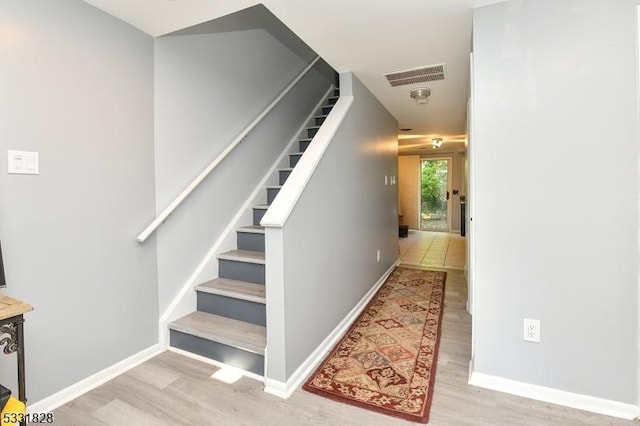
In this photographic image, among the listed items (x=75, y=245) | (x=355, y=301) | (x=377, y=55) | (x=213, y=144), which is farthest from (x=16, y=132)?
(x=355, y=301)

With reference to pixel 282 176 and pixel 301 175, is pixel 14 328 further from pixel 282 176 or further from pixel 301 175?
pixel 282 176

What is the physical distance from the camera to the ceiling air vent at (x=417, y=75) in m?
2.67

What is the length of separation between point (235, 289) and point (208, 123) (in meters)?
1.31

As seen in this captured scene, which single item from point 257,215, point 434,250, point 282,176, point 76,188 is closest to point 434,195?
point 434,250

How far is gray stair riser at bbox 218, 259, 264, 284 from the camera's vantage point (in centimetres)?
248

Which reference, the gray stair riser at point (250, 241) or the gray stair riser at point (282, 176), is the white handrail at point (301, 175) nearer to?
the gray stair riser at point (250, 241)

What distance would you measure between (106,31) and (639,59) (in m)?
2.75

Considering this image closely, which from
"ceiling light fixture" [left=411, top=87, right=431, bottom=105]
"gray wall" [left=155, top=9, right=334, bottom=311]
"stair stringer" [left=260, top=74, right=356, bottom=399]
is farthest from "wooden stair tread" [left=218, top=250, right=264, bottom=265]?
"ceiling light fixture" [left=411, top=87, right=431, bottom=105]

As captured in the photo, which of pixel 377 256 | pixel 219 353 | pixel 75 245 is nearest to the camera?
pixel 75 245

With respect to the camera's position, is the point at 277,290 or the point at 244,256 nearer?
the point at 277,290

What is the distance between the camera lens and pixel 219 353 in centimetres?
209

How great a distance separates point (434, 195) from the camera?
928 centimetres

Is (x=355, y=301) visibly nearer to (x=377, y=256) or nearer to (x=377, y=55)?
(x=377, y=256)

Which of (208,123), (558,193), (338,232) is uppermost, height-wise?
(208,123)
